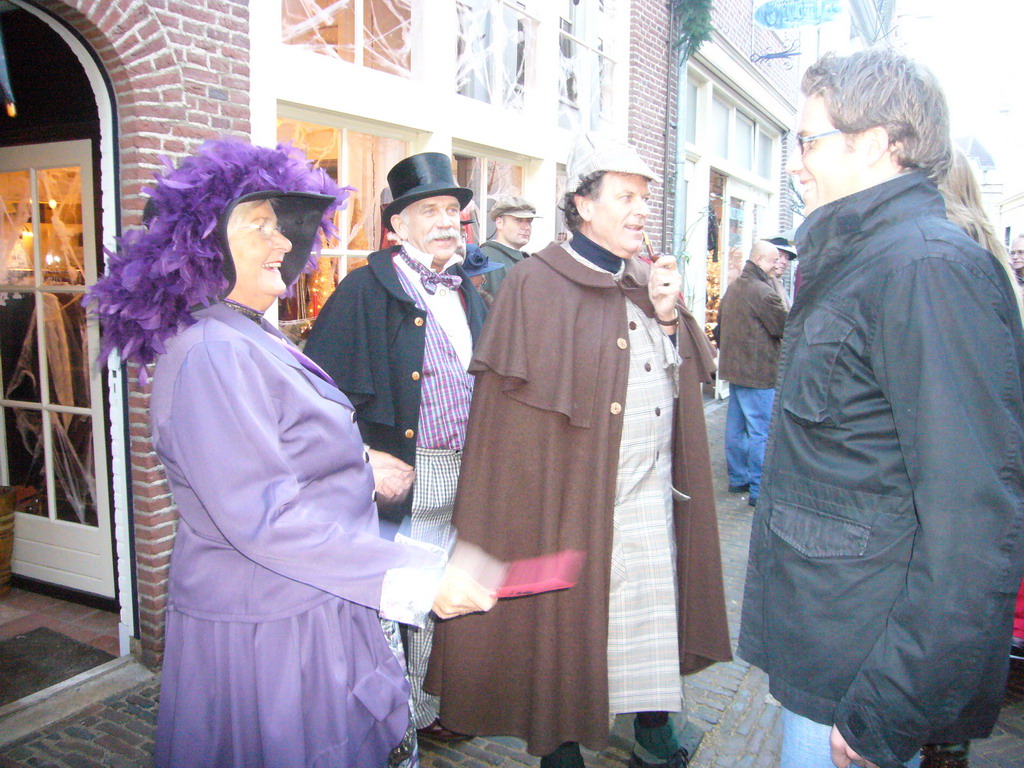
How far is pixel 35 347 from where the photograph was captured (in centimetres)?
461

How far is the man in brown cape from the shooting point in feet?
8.41

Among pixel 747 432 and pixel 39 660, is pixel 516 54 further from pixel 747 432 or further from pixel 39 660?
pixel 39 660

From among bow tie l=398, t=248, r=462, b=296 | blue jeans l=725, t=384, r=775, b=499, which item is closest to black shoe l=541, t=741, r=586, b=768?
bow tie l=398, t=248, r=462, b=296

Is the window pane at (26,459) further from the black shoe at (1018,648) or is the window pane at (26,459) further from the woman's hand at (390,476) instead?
the black shoe at (1018,648)

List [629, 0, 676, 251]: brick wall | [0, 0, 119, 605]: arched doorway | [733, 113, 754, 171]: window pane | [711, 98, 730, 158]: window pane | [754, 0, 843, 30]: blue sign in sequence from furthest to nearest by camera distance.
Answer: [733, 113, 754, 171]: window pane < [711, 98, 730, 158]: window pane < [754, 0, 843, 30]: blue sign < [629, 0, 676, 251]: brick wall < [0, 0, 119, 605]: arched doorway

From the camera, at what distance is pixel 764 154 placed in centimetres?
1470

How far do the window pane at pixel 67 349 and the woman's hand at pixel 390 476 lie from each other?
248 cm

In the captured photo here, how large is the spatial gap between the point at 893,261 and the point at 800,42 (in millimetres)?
14229

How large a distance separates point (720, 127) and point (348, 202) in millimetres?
8341

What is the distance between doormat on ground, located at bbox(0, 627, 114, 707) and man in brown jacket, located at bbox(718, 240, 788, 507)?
189 inches

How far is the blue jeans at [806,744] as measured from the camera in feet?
5.55

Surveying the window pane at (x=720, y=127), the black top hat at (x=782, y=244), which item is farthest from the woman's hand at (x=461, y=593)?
the window pane at (x=720, y=127)

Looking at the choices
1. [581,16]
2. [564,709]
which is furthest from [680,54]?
[564,709]

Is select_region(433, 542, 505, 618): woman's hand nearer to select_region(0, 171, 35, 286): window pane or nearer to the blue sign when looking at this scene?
select_region(0, 171, 35, 286): window pane
